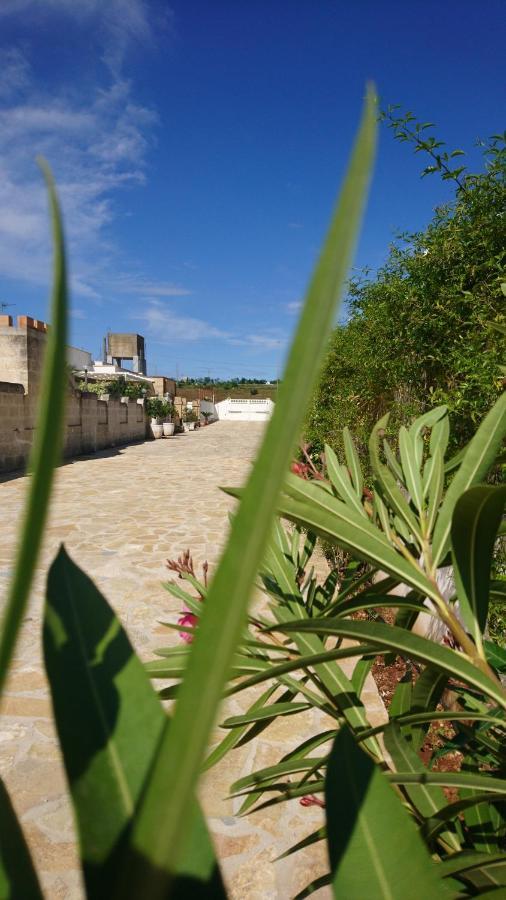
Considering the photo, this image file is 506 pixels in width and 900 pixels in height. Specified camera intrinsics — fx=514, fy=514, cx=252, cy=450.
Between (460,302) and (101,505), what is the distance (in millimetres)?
5315

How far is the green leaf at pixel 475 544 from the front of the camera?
1.54 feet

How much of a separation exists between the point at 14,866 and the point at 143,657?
2.94m

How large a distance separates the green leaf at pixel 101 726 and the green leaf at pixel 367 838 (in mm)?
104

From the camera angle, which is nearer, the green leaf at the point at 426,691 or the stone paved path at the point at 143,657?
the green leaf at the point at 426,691

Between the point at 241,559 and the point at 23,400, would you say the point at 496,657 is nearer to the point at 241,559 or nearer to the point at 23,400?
the point at 241,559

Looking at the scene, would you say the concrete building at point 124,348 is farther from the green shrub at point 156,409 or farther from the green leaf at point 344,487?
the green leaf at point 344,487

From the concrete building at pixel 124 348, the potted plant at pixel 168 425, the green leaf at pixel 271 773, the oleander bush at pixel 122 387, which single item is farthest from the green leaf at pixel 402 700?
the concrete building at pixel 124 348

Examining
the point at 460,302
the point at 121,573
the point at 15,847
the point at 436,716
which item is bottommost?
the point at 121,573

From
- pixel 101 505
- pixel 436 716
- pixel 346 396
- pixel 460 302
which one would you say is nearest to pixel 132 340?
pixel 101 505

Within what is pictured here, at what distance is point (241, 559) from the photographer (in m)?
0.11

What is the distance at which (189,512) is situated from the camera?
6.57 metres

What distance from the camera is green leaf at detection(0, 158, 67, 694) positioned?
10 cm

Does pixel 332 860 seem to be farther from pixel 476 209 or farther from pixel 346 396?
pixel 346 396

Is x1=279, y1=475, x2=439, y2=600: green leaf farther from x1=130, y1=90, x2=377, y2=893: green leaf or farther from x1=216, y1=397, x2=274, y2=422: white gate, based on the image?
x1=216, y1=397, x2=274, y2=422: white gate
